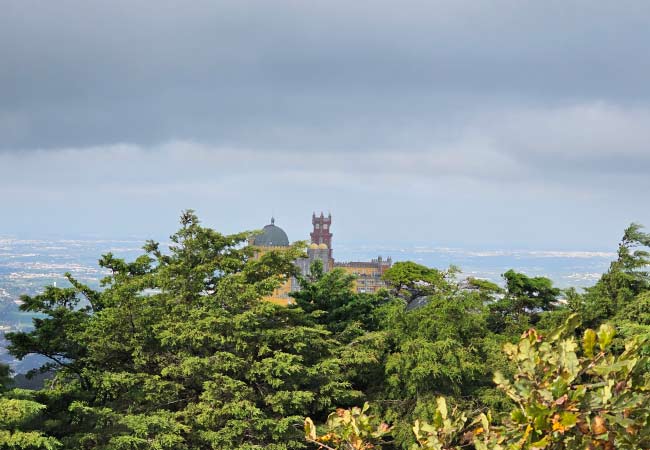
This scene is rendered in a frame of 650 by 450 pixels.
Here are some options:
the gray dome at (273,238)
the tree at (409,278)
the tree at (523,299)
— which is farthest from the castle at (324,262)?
the tree at (523,299)

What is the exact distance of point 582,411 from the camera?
12.8 feet

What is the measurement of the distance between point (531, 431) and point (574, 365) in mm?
553

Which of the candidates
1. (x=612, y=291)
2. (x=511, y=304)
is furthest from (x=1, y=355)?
(x=612, y=291)

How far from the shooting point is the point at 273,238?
74.5 meters

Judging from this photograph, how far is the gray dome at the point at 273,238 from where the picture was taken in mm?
72819

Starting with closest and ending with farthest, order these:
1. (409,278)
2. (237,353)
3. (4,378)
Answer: (4,378)
(237,353)
(409,278)

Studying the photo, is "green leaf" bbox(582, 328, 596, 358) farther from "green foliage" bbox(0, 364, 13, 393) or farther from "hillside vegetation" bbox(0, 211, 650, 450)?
"green foliage" bbox(0, 364, 13, 393)

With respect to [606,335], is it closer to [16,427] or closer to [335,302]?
[16,427]

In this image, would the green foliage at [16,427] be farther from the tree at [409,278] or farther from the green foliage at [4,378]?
the tree at [409,278]

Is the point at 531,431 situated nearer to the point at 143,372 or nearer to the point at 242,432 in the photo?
the point at 242,432

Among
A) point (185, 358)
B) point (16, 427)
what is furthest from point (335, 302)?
point (16, 427)

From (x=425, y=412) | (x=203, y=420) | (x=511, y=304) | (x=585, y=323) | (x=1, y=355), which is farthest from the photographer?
(x=1, y=355)

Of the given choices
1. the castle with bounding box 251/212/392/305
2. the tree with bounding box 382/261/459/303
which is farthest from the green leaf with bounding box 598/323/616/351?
the castle with bounding box 251/212/392/305

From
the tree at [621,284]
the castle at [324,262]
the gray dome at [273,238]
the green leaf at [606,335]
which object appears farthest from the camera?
the gray dome at [273,238]
